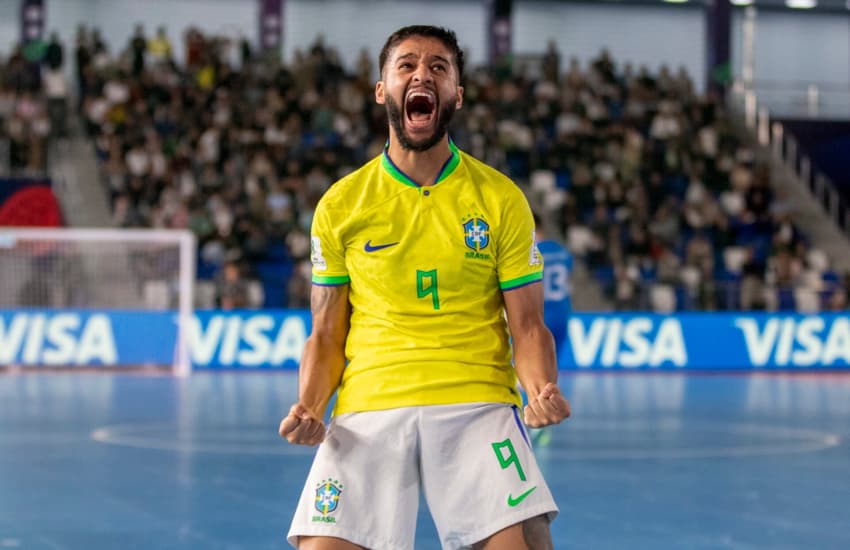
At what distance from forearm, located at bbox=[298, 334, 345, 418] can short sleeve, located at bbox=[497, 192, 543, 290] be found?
549 mm

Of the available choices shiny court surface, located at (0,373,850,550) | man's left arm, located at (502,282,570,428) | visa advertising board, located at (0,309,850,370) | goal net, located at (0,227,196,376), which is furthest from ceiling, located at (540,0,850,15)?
man's left arm, located at (502,282,570,428)

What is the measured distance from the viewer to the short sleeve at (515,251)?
12.2 ft

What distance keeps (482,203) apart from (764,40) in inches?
1385

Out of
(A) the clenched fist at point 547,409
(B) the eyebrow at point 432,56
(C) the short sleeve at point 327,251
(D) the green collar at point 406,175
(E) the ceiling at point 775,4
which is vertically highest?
(E) the ceiling at point 775,4

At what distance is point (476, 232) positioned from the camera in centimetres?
368

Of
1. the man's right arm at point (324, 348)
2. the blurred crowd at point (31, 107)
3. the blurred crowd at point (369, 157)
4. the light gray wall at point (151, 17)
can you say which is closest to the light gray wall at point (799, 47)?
the blurred crowd at point (369, 157)

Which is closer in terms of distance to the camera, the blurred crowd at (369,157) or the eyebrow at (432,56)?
the eyebrow at (432,56)

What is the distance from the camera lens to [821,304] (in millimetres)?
22922

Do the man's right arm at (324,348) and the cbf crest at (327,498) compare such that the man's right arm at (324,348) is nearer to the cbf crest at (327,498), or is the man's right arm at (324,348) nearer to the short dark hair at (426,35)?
the cbf crest at (327,498)

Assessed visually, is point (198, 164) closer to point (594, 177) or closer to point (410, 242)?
point (594, 177)

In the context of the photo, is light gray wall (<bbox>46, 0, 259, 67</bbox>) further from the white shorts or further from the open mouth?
the white shorts

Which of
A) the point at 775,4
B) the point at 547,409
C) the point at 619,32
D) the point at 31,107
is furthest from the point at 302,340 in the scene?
the point at 775,4

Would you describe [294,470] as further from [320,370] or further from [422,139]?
[422,139]

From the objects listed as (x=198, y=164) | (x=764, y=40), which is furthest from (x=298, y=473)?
(x=764, y=40)
